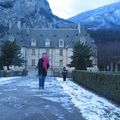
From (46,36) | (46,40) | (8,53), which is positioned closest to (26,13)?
(46,36)

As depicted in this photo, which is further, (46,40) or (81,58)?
(46,40)

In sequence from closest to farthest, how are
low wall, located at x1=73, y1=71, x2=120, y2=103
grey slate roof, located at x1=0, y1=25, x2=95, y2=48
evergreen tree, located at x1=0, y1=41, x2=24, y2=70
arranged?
low wall, located at x1=73, y1=71, x2=120, y2=103 < evergreen tree, located at x1=0, y1=41, x2=24, y2=70 < grey slate roof, located at x1=0, y1=25, x2=95, y2=48

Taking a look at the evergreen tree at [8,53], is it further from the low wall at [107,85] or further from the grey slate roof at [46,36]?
the low wall at [107,85]

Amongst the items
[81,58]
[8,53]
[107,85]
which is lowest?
[107,85]

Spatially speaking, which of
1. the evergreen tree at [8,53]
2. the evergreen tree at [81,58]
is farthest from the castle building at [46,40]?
the evergreen tree at [81,58]

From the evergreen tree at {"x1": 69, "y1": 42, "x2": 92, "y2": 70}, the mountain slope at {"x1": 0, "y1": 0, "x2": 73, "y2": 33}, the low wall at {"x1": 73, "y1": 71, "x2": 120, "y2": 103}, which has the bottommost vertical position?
the low wall at {"x1": 73, "y1": 71, "x2": 120, "y2": 103}

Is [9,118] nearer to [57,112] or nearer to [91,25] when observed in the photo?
[57,112]

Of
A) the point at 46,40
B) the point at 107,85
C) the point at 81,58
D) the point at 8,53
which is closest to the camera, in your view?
the point at 107,85

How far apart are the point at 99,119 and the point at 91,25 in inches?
5152

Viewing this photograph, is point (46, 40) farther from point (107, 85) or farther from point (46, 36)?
point (107, 85)

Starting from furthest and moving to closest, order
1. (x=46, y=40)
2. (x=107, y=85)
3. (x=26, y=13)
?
(x=26, y=13), (x=46, y=40), (x=107, y=85)

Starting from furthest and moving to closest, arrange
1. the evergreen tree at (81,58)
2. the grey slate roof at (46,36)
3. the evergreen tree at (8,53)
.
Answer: the grey slate roof at (46,36), the evergreen tree at (8,53), the evergreen tree at (81,58)

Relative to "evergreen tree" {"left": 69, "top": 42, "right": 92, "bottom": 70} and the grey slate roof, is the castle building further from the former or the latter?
"evergreen tree" {"left": 69, "top": 42, "right": 92, "bottom": 70}

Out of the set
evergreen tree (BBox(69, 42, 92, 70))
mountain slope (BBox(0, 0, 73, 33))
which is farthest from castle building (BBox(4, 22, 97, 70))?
evergreen tree (BBox(69, 42, 92, 70))
